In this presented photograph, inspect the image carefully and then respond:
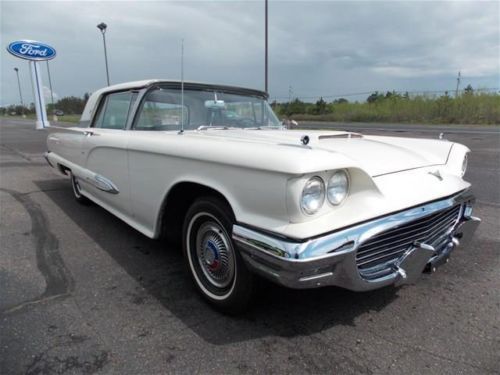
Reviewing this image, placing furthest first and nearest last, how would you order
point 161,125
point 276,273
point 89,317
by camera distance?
point 161,125 < point 89,317 < point 276,273

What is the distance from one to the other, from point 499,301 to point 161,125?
2.88 meters

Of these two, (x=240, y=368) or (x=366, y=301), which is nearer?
(x=240, y=368)

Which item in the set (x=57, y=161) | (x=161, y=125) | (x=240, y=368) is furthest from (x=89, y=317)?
(x=57, y=161)

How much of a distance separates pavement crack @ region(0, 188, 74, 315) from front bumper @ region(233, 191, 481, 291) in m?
1.56

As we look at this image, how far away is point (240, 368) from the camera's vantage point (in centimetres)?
198

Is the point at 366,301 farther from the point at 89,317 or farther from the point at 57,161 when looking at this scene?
the point at 57,161

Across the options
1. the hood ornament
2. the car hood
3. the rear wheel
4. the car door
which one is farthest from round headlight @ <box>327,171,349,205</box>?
the rear wheel

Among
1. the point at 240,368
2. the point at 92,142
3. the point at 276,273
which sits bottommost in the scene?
the point at 240,368

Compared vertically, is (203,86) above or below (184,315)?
above

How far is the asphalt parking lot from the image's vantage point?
203 centimetres

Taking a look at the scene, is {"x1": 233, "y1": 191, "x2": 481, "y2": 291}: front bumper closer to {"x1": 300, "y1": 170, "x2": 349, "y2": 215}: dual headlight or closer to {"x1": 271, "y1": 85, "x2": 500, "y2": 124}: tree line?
{"x1": 300, "y1": 170, "x2": 349, "y2": 215}: dual headlight

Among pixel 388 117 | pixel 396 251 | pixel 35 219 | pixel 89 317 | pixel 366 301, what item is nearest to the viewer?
pixel 396 251

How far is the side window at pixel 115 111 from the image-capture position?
374 centimetres

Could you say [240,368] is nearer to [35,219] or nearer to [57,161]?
[35,219]
